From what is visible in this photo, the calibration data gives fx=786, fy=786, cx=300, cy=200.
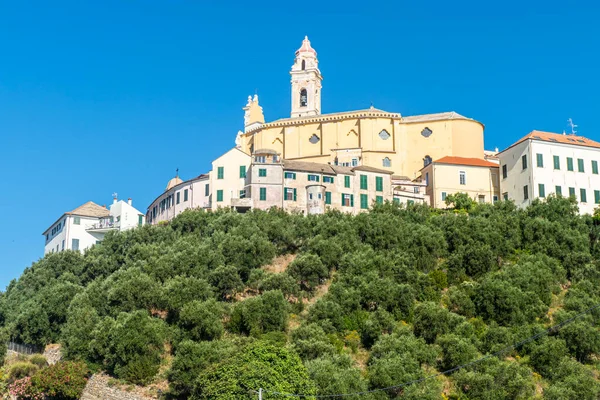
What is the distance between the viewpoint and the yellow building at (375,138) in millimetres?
88438

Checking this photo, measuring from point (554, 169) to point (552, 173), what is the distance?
466 mm

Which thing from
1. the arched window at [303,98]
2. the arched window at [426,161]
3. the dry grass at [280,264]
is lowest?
the dry grass at [280,264]

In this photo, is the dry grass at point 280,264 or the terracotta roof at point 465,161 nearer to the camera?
the dry grass at point 280,264

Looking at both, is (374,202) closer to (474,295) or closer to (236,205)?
(236,205)

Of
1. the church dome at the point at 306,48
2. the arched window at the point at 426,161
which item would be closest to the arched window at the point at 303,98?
the church dome at the point at 306,48

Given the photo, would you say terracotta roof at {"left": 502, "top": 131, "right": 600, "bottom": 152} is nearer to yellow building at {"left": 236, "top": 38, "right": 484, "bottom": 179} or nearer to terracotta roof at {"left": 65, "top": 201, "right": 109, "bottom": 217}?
yellow building at {"left": 236, "top": 38, "right": 484, "bottom": 179}

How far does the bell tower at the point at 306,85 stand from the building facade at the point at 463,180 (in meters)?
23.2

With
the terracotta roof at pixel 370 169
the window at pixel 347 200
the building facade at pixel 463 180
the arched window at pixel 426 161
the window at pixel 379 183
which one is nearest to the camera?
the window at pixel 347 200

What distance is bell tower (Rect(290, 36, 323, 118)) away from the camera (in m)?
99.8

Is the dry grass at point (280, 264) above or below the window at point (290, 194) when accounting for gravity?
below

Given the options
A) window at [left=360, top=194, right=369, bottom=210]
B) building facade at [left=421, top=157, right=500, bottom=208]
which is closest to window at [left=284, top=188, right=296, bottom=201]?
window at [left=360, top=194, right=369, bottom=210]

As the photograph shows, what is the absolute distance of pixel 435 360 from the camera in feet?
153

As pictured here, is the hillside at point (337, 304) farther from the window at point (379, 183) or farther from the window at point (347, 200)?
the window at point (379, 183)

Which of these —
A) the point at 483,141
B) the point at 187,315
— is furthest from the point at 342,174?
the point at 187,315
